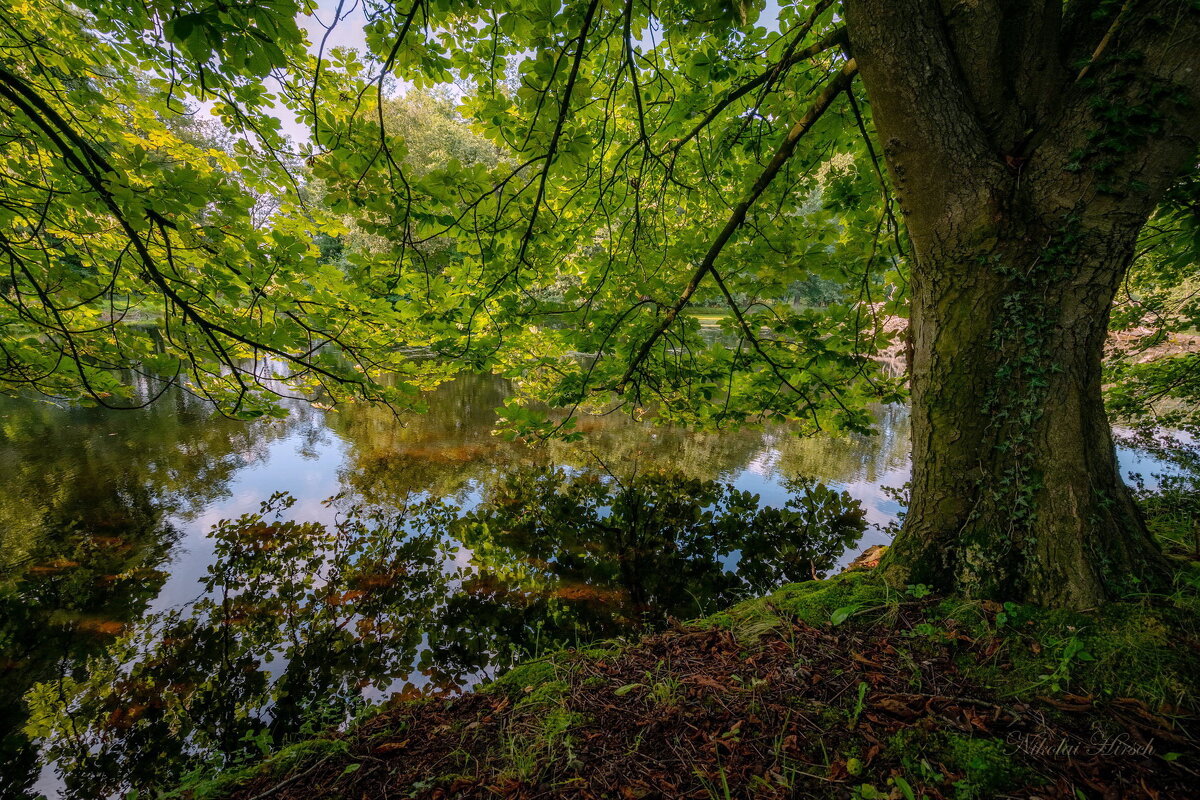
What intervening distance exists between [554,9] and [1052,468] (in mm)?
3120

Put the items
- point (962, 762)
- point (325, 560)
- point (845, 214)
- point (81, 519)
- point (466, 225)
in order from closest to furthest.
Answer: point (962, 762) → point (466, 225) → point (845, 214) → point (325, 560) → point (81, 519)

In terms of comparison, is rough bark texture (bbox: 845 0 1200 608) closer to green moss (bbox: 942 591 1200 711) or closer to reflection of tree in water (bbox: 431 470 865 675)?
green moss (bbox: 942 591 1200 711)

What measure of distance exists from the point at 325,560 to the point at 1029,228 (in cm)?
750

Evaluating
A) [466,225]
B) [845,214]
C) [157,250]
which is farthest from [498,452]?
[845,214]

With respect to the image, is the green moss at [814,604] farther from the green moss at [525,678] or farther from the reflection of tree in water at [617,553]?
the reflection of tree in water at [617,553]

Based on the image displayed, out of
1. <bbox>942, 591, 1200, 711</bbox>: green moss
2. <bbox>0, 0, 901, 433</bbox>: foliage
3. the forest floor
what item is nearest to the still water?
the forest floor

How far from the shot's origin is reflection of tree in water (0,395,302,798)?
4.14 meters

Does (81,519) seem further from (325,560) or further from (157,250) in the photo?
(157,250)

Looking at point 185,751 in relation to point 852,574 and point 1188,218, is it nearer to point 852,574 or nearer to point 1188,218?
point 852,574

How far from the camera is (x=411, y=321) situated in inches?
146

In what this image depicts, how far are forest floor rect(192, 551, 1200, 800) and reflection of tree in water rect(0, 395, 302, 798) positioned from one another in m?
3.42

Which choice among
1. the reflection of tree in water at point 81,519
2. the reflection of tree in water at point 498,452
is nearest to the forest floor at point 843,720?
the reflection of tree in water at point 81,519

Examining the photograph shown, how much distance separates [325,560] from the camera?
5.84m

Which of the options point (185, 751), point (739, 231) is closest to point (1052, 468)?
point (739, 231)
